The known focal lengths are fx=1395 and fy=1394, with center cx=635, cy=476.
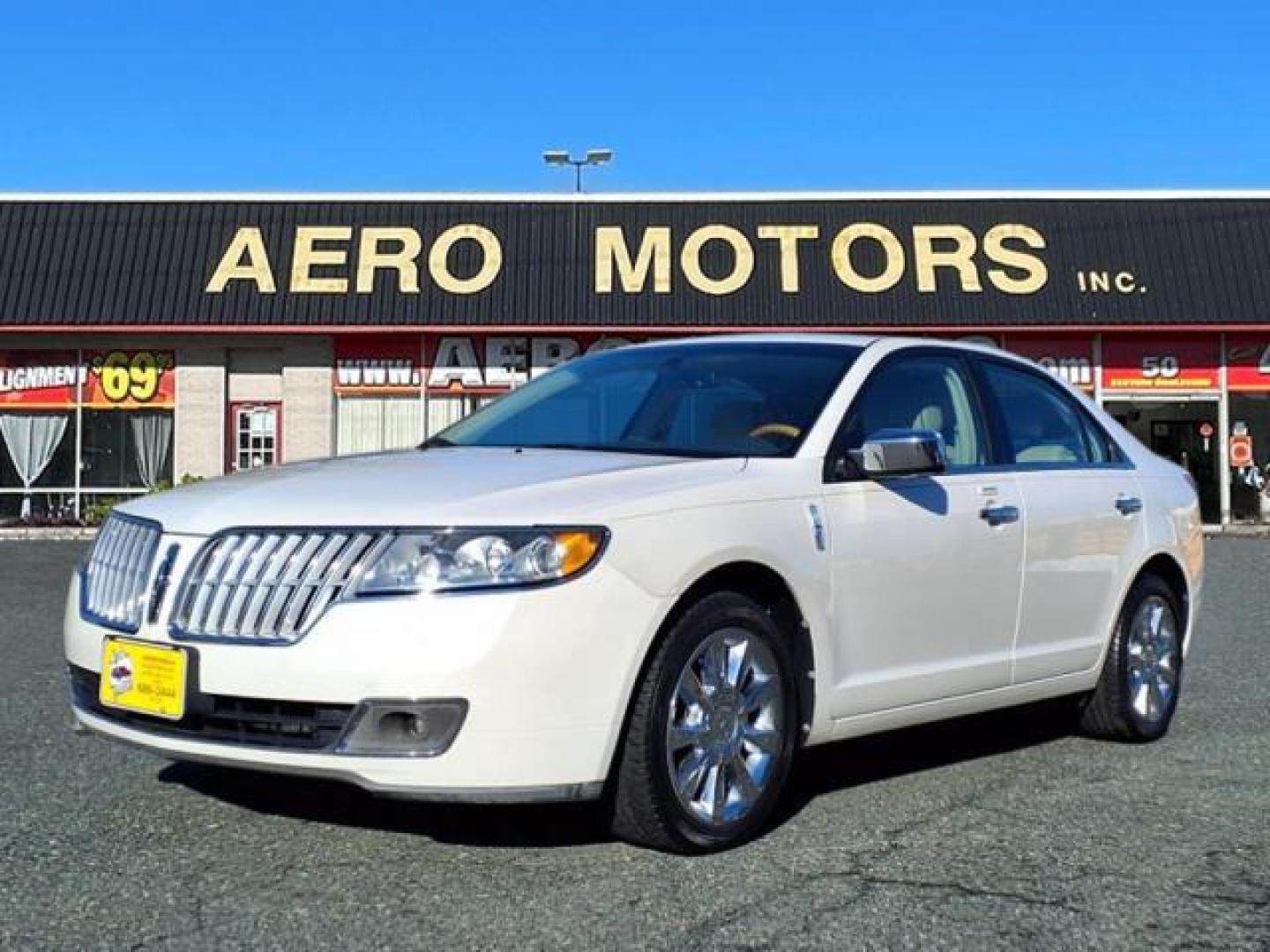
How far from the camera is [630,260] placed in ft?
75.6

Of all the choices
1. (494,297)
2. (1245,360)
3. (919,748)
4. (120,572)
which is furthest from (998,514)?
(1245,360)

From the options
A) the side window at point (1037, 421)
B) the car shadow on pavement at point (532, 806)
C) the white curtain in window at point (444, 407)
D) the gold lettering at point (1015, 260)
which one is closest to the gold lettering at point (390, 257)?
the white curtain in window at point (444, 407)

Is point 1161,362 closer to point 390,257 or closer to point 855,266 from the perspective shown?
point 855,266

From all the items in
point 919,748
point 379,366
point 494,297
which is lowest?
point 919,748

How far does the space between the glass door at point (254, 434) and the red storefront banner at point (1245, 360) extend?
1580 cm

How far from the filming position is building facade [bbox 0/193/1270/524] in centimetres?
2266

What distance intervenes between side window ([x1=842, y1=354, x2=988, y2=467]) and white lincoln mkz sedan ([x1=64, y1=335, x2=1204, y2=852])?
0.01 meters

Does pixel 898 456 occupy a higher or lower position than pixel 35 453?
higher

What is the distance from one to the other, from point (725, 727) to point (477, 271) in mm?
19456

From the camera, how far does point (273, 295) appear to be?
2266 cm

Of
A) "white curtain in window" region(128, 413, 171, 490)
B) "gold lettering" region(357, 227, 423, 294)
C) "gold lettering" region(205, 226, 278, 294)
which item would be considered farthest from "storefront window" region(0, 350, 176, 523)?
"gold lettering" region(357, 227, 423, 294)

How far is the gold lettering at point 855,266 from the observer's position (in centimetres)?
2283

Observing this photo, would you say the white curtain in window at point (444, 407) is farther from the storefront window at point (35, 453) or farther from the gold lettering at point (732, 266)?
the storefront window at point (35, 453)

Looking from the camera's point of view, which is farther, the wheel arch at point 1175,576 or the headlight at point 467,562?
the wheel arch at point 1175,576
